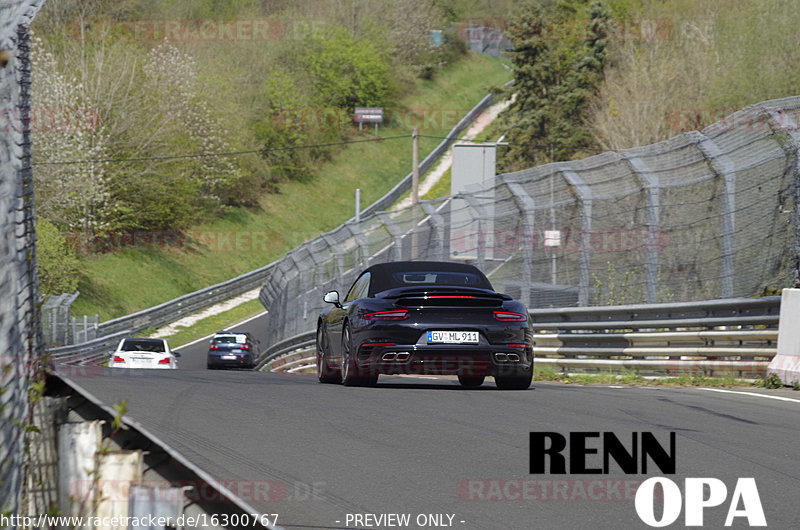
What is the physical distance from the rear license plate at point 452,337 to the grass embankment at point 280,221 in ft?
145

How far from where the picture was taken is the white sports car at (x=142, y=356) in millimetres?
26312

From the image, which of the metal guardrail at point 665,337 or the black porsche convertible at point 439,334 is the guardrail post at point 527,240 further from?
the black porsche convertible at point 439,334

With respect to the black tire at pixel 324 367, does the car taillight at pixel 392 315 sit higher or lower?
higher

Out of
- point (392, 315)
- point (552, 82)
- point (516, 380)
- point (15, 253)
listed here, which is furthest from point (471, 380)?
point (552, 82)

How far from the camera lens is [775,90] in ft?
151

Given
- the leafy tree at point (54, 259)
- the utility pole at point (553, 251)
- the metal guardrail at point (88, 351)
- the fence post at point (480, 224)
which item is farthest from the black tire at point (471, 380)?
the leafy tree at point (54, 259)

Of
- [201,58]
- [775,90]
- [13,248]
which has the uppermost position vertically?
[201,58]

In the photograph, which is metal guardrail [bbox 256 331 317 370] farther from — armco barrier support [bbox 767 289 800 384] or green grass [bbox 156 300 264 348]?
green grass [bbox 156 300 264 348]

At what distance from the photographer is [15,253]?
471 centimetres

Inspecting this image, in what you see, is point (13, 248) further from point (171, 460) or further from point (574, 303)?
point (574, 303)

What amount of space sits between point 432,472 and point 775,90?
42.8 m

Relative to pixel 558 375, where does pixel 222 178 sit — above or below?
above

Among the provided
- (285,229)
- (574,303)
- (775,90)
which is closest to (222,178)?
(285,229)

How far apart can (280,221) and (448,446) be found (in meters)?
68.9
